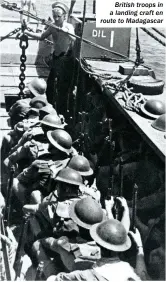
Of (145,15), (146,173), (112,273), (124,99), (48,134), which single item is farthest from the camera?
(124,99)

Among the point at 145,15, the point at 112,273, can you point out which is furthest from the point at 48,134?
the point at 112,273

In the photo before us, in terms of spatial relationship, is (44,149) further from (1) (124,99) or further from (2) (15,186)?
(1) (124,99)

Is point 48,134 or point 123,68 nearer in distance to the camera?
point 48,134

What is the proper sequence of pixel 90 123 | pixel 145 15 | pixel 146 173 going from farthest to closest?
pixel 90 123
pixel 146 173
pixel 145 15

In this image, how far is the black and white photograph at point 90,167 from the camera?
3916 millimetres

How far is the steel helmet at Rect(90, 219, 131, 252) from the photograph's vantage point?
3.59 metres

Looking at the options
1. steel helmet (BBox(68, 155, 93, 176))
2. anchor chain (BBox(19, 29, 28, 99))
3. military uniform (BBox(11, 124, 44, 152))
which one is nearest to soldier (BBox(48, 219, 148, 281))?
steel helmet (BBox(68, 155, 93, 176))

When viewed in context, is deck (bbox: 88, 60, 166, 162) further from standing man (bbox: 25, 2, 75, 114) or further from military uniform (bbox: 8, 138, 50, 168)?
standing man (bbox: 25, 2, 75, 114)

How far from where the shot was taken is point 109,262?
3.54 m

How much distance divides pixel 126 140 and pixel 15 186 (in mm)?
1788

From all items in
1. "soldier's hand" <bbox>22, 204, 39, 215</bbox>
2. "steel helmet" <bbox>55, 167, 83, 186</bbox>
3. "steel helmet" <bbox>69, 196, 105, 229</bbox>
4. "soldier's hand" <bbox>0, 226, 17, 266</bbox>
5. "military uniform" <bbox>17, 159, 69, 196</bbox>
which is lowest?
"soldier's hand" <bbox>0, 226, 17, 266</bbox>

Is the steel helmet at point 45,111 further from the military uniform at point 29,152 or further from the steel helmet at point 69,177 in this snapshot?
the steel helmet at point 69,177

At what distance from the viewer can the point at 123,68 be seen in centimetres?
753

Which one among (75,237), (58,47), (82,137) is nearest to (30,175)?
(75,237)
